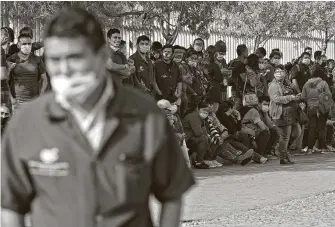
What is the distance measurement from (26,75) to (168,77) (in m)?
3.39

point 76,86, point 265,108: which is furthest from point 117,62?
point 76,86

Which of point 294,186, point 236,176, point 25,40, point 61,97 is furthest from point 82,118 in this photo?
point 236,176

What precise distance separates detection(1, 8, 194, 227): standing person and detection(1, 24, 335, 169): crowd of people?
31.3ft

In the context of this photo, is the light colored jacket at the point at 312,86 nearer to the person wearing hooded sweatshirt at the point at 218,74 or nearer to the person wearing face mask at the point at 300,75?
the person wearing face mask at the point at 300,75

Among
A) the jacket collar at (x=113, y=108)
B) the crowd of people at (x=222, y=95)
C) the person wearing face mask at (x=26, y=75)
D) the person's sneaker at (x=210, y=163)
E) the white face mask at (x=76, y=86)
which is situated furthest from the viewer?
the person's sneaker at (x=210, y=163)

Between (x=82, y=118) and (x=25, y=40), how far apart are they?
969 centimetres

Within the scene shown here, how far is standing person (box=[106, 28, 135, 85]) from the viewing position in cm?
1342

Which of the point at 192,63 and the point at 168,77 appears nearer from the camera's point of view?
the point at 168,77

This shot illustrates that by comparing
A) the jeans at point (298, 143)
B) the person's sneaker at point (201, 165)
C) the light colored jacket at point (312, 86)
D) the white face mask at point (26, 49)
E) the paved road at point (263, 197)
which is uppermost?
the white face mask at point (26, 49)

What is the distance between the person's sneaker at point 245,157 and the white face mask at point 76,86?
1397 centimetres

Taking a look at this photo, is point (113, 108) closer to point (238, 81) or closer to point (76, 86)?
point (76, 86)

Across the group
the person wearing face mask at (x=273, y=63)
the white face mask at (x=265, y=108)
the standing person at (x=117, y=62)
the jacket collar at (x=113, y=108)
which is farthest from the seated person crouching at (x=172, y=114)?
the jacket collar at (x=113, y=108)

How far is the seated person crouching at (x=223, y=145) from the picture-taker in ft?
53.4

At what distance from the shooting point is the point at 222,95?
17172 mm
